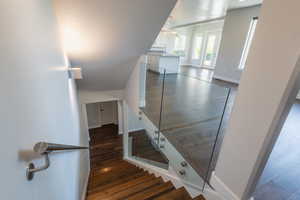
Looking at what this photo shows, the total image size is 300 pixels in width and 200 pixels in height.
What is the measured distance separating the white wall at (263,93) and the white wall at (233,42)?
453 centimetres

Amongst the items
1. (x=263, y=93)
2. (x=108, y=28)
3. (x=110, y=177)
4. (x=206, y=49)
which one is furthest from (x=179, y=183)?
(x=206, y=49)

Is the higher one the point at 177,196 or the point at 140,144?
the point at 177,196

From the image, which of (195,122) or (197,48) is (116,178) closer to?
(195,122)

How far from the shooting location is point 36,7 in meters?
0.94

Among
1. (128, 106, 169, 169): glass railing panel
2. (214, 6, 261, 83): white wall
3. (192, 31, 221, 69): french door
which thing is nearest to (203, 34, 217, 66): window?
(192, 31, 221, 69): french door

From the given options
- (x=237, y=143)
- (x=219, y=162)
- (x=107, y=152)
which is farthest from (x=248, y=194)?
(x=107, y=152)

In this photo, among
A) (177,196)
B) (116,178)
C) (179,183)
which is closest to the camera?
(177,196)

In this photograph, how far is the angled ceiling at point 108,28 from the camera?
5.11 feet

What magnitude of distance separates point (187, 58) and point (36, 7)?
412 inches

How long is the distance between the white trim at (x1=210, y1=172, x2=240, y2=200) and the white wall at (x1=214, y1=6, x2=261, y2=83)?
4487 mm

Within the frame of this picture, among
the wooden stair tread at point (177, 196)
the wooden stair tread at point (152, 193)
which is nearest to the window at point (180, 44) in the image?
the wooden stair tread at point (152, 193)

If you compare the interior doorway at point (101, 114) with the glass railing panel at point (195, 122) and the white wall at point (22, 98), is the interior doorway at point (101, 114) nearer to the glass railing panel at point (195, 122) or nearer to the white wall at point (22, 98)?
the glass railing panel at point (195, 122)

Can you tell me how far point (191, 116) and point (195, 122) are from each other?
0.67 feet

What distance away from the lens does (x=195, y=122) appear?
8.23 ft
